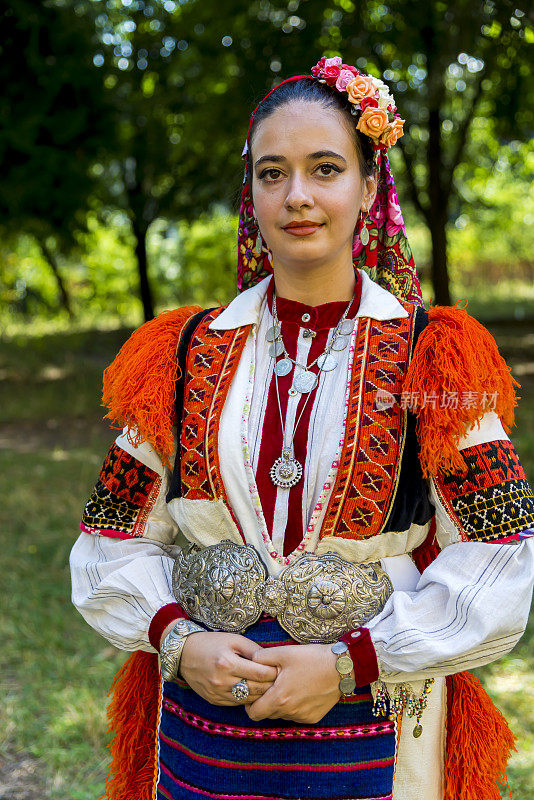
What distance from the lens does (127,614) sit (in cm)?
159

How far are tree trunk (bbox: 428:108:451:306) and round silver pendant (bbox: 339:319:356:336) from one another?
722 centimetres

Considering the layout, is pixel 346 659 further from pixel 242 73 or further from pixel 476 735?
pixel 242 73

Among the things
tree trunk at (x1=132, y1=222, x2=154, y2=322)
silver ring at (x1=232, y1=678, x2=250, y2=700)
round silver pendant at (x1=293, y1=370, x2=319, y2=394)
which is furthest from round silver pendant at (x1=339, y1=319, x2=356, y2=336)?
tree trunk at (x1=132, y1=222, x2=154, y2=322)

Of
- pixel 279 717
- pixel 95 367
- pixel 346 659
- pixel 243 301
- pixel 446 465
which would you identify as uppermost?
pixel 243 301

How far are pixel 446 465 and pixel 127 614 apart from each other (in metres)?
0.71

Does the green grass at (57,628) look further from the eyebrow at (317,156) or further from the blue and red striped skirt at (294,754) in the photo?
the eyebrow at (317,156)

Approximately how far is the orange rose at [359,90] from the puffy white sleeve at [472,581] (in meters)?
0.68

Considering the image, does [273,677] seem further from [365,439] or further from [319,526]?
[365,439]

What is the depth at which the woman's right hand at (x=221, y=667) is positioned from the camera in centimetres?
140

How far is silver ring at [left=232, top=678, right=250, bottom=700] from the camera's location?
4.56ft

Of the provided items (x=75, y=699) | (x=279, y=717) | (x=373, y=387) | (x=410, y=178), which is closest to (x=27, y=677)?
(x=75, y=699)

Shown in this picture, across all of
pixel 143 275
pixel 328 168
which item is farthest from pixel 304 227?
pixel 143 275

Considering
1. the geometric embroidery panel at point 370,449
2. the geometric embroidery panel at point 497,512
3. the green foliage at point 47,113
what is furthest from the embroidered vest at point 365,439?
the green foliage at point 47,113

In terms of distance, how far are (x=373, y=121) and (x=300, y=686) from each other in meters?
1.08
